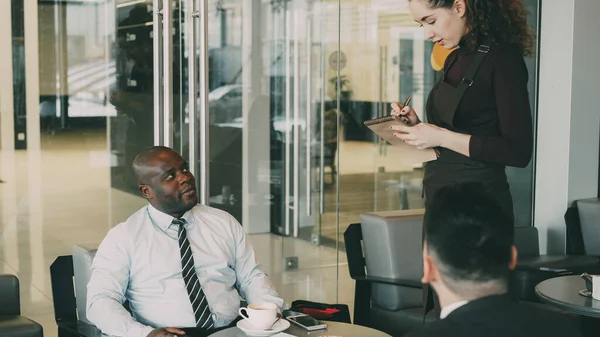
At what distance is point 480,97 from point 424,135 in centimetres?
25

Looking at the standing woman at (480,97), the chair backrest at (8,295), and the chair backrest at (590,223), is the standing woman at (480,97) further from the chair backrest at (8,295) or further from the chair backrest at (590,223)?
the chair backrest at (590,223)

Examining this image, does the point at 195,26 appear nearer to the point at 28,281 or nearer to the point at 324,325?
the point at 28,281

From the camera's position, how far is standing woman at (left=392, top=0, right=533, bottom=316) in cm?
314

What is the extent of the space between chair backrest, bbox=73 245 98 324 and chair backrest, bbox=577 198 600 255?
379cm

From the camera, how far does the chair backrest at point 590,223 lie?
20.6 ft

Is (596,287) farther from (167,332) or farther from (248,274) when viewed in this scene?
(167,332)

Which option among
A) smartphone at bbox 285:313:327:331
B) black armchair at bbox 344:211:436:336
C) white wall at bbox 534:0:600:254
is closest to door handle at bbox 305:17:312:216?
black armchair at bbox 344:211:436:336

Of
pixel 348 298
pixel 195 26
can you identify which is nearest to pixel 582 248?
pixel 348 298

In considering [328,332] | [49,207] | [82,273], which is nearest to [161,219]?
[82,273]

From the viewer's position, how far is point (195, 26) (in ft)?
17.0

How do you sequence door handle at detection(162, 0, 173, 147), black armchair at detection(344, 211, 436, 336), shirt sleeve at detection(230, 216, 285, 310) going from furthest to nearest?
1. door handle at detection(162, 0, 173, 147)
2. black armchair at detection(344, 211, 436, 336)
3. shirt sleeve at detection(230, 216, 285, 310)

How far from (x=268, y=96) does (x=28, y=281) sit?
6.49 feet

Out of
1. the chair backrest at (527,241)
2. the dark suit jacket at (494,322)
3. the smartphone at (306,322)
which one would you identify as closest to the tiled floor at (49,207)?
the smartphone at (306,322)

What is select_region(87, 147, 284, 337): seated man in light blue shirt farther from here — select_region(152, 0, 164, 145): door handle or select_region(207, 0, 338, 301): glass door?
select_region(207, 0, 338, 301): glass door
